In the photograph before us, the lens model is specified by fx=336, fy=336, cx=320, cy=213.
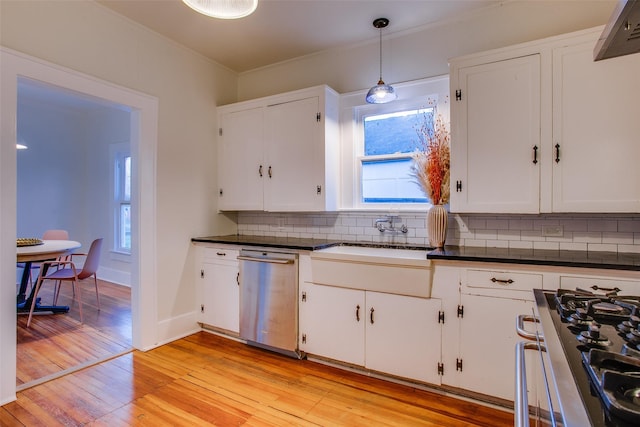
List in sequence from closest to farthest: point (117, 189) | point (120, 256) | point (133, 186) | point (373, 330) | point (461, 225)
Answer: point (373, 330), point (461, 225), point (133, 186), point (120, 256), point (117, 189)

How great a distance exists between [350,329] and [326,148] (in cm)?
154

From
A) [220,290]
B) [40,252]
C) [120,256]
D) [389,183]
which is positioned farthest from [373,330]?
[120,256]

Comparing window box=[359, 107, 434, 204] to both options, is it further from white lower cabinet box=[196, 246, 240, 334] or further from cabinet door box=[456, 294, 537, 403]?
white lower cabinet box=[196, 246, 240, 334]

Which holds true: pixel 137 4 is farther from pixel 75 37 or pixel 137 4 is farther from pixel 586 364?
pixel 586 364

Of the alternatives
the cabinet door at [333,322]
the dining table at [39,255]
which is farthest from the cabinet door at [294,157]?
the dining table at [39,255]

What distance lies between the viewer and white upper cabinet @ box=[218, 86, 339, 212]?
3.03 meters

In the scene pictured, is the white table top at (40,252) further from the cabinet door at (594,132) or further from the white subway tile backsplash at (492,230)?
the cabinet door at (594,132)

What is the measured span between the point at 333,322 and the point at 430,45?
2413 millimetres

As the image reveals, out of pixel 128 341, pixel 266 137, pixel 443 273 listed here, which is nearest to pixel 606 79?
pixel 443 273

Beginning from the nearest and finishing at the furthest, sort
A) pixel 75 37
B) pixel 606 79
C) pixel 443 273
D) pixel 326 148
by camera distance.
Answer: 1. pixel 606 79
2. pixel 443 273
3. pixel 75 37
4. pixel 326 148

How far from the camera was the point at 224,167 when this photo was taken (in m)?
3.65

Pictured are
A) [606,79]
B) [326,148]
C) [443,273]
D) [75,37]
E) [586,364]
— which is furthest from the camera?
[326,148]

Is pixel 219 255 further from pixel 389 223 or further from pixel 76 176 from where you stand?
pixel 76 176

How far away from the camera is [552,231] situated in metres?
2.39
